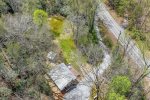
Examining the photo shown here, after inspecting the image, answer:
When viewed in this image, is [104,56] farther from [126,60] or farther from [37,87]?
[37,87]

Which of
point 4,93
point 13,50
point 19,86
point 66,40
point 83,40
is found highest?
point 13,50

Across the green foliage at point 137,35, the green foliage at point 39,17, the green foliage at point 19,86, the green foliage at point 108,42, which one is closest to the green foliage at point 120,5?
the green foliage at point 137,35

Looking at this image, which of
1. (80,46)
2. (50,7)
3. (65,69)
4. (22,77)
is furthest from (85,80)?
(50,7)

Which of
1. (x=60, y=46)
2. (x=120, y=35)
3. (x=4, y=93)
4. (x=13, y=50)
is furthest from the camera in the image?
(x=120, y=35)

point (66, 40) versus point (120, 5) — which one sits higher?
point (120, 5)

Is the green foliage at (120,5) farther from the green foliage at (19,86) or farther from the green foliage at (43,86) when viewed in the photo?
the green foliage at (19,86)

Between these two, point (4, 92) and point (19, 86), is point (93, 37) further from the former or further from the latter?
point (4, 92)

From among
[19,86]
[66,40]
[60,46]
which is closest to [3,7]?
[60,46]
